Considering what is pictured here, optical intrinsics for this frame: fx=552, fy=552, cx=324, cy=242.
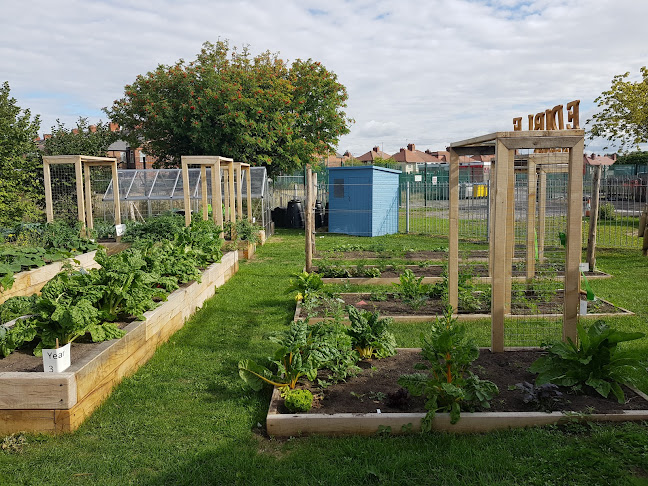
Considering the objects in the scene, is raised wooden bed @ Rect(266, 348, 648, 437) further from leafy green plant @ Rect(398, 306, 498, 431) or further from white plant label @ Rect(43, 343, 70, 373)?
white plant label @ Rect(43, 343, 70, 373)

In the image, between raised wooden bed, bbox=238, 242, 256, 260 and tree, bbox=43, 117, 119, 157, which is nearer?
raised wooden bed, bbox=238, 242, 256, 260

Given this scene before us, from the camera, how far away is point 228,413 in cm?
444

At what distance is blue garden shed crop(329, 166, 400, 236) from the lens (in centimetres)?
1872

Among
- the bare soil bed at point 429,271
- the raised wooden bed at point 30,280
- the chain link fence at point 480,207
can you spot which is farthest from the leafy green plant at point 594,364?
the chain link fence at point 480,207

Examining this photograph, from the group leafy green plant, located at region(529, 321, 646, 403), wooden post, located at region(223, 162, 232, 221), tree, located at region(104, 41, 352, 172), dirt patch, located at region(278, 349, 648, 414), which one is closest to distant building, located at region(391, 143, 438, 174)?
tree, located at region(104, 41, 352, 172)

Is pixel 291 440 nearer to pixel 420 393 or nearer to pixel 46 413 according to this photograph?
pixel 420 393

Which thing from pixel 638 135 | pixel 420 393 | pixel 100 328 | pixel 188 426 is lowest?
pixel 188 426

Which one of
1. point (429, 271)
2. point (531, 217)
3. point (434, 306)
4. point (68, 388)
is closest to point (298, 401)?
point (68, 388)

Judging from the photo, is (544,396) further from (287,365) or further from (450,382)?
(287,365)

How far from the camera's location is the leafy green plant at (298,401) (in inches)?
164

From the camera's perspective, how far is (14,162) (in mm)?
13742

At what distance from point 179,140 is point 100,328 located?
56.2ft

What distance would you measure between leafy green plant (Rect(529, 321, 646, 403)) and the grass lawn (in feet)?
1.51

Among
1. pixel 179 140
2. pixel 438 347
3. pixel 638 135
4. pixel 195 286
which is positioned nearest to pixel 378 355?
pixel 438 347
